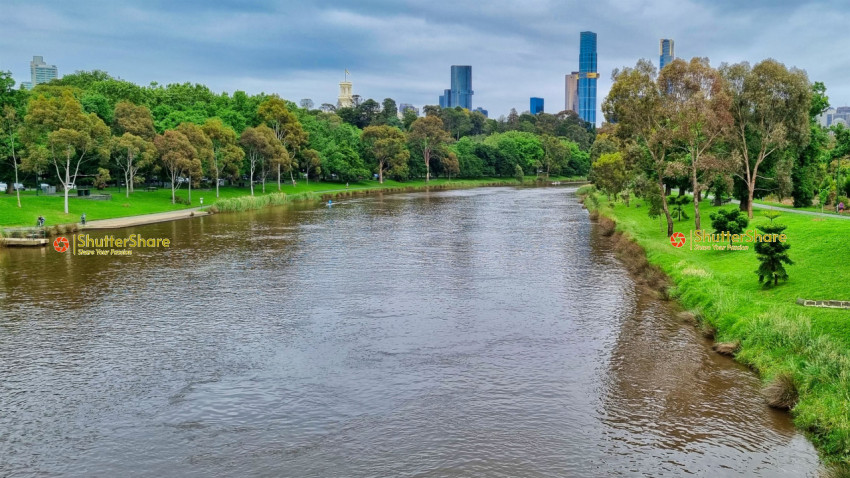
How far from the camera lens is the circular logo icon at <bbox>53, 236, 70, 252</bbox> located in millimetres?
49009

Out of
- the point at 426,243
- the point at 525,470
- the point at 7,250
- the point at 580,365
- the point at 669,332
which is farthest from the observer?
the point at 426,243

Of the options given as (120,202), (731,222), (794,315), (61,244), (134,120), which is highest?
(134,120)

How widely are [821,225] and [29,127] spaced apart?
68945 millimetres

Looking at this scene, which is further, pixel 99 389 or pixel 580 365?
pixel 580 365

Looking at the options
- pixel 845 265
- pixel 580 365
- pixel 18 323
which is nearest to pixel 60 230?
pixel 18 323

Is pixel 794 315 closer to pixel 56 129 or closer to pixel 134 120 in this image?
pixel 56 129

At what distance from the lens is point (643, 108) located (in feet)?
162

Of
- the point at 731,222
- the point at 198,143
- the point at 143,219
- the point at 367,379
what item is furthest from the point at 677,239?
the point at 198,143

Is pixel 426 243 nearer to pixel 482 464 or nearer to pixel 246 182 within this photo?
pixel 482 464

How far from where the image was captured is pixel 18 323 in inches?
1092

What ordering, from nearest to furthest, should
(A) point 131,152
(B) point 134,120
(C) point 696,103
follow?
(C) point 696,103, (A) point 131,152, (B) point 134,120

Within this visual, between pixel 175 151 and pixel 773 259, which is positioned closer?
pixel 773 259
